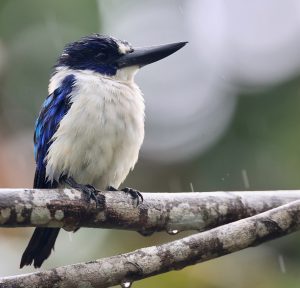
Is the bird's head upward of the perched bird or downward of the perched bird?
upward

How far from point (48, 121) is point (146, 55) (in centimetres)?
80

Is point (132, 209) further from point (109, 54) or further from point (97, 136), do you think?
point (109, 54)

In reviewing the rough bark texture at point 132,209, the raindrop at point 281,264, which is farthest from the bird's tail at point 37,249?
the raindrop at point 281,264

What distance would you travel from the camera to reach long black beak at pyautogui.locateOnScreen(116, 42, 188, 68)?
4.96 m

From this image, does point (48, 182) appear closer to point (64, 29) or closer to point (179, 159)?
point (179, 159)

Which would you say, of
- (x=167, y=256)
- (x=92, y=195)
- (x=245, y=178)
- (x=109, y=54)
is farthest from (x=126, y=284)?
(x=245, y=178)

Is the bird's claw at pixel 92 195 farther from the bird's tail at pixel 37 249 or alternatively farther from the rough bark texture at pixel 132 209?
the bird's tail at pixel 37 249

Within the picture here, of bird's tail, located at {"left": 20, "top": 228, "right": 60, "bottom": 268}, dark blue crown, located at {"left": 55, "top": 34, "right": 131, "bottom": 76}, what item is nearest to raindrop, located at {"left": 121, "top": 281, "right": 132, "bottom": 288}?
bird's tail, located at {"left": 20, "top": 228, "right": 60, "bottom": 268}

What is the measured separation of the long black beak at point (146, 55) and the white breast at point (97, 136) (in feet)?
1.21

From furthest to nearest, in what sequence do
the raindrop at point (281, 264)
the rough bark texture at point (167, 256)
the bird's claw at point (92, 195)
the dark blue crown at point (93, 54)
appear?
the dark blue crown at point (93, 54)
the raindrop at point (281, 264)
the bird's claw at point (92, 195)
the rough bark texture at point (167, 256)

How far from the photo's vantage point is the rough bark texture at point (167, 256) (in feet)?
10.9

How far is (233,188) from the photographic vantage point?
6.11 metres

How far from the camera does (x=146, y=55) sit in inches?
198

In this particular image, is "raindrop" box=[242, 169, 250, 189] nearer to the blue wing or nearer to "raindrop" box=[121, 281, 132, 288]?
the blue wing
